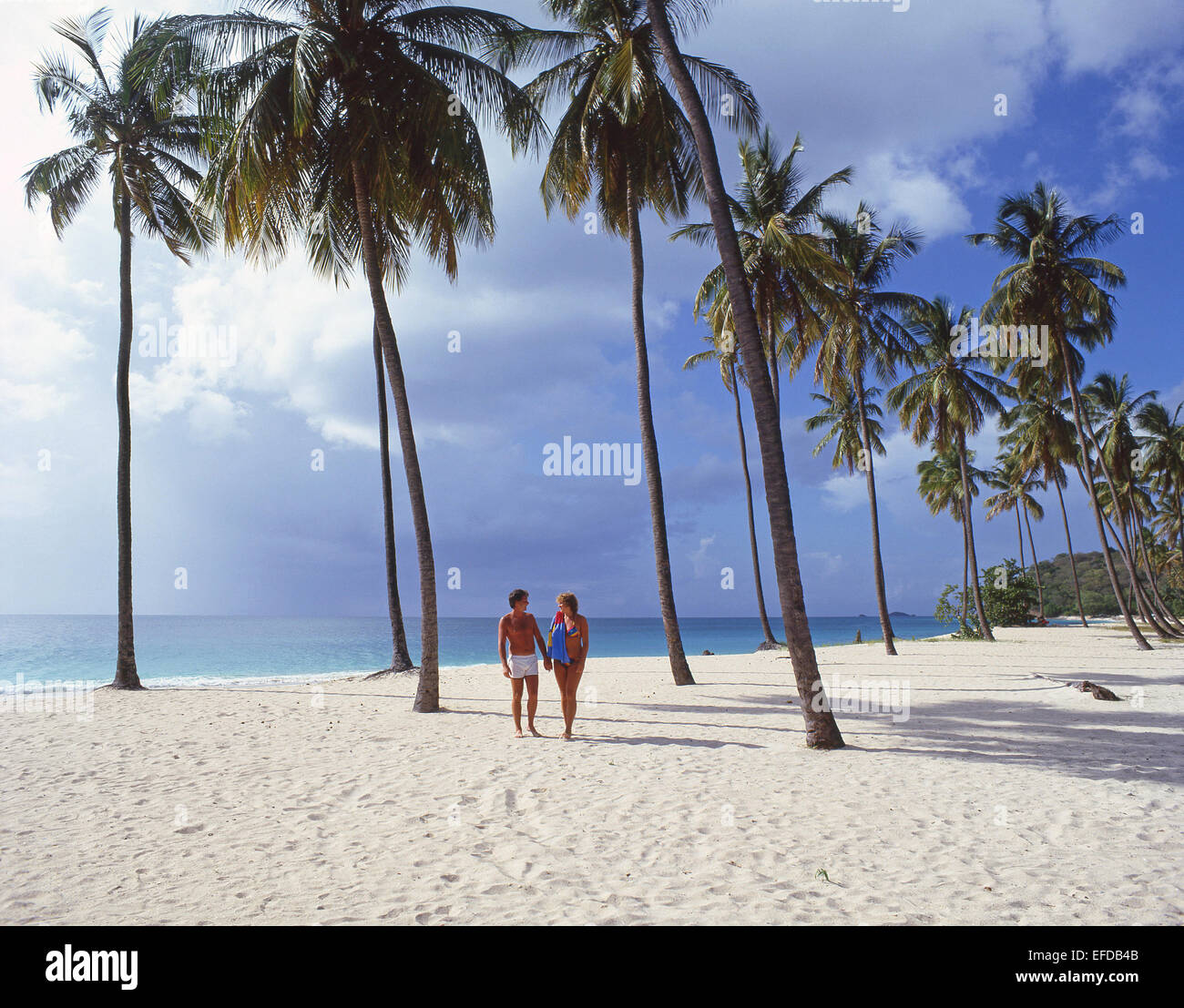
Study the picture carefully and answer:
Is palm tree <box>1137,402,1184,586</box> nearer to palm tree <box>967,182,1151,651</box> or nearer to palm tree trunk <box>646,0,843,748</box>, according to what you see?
palm tree <box>967,182,1151,651</box>

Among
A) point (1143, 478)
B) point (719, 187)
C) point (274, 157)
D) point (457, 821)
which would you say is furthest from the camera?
point (1143, 478)

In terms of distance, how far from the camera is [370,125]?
10484 mm

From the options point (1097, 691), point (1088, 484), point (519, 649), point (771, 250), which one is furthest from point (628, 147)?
point (1088, 484)

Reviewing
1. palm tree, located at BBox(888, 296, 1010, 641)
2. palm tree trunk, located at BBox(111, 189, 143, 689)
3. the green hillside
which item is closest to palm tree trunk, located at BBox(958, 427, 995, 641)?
palm tree, located at BBox(888, 296, 1010, 641)

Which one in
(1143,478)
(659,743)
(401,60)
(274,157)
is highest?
(401,60)

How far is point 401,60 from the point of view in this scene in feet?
35.4

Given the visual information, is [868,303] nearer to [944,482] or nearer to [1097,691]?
[1097,691]

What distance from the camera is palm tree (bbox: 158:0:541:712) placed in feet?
34.0

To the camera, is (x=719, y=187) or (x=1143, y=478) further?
(x=1143, y=478)

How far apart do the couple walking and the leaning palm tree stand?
17.2 ft
